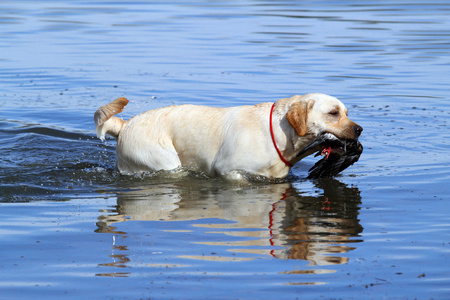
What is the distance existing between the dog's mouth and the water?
0.49 m

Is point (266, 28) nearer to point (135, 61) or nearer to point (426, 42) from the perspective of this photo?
point (426, 42)

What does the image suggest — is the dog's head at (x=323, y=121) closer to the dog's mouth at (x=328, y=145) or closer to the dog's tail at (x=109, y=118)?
the dog's mouth at (x=328, y=145)

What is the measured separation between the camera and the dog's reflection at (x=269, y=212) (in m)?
5.99

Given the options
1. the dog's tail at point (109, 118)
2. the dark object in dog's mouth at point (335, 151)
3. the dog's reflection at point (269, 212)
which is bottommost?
the dog's reflection at point (269, 212)

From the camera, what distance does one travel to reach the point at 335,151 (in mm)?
8000

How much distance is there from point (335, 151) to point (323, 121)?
38 centimetres

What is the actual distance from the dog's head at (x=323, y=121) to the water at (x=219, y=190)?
2.20 ft

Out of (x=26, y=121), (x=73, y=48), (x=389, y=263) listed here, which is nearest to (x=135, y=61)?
(x=73, y=48)

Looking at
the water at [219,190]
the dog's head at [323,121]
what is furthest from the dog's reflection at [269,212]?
the dog's head at [323,121]

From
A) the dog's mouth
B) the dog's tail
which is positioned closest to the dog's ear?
the dog's mouth

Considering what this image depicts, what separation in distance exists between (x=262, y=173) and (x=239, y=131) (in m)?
0.56

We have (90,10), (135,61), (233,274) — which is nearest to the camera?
(233,274)

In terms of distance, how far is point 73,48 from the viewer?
20188 millimetres

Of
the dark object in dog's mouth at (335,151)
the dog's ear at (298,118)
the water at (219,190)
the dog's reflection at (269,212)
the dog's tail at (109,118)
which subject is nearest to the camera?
the water at (219,190)
